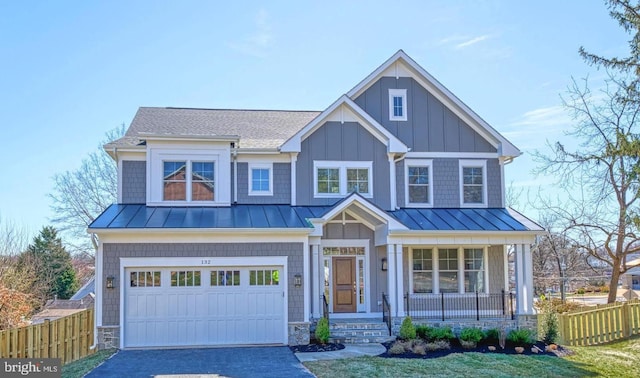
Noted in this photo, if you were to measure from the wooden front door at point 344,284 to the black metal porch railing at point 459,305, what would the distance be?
1683 mm

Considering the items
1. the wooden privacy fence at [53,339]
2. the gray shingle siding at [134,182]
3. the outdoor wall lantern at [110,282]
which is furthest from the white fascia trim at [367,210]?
the wooden privacy fence at [53,339]

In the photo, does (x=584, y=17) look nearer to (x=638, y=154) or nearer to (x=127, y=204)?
(x=638, y=154)

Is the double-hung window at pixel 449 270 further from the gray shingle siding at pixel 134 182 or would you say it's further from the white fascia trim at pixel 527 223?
the gray shingle siding at pixel 134 182

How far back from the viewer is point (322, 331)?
1495 cm

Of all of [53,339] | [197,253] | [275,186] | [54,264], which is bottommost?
[53,339]

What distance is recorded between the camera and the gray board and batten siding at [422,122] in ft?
61.7

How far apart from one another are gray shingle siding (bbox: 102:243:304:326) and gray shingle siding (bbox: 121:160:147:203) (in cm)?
242

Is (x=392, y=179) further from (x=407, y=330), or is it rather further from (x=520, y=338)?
(x=520, y=338)

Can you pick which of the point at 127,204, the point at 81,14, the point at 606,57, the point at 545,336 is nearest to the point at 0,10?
the point at 81,14

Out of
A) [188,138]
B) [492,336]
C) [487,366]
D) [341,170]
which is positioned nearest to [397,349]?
[487,366]

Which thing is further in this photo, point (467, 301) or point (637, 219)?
point (467, 301)

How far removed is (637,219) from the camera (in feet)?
38.3

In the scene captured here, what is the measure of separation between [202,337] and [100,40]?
9.04 metres

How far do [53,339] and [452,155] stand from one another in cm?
1282
